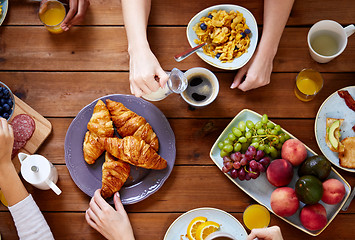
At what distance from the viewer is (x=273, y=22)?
150cm

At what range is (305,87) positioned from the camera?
1.57 metres

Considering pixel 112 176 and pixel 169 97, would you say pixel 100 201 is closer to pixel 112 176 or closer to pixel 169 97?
pixel 112 176

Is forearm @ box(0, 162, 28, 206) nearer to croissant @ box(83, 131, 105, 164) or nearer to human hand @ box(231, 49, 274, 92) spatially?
croissant @ box(83, 131, 105, 164)

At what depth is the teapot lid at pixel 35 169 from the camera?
1.42 metres

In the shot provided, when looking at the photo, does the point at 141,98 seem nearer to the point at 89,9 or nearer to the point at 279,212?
the point at 89,9

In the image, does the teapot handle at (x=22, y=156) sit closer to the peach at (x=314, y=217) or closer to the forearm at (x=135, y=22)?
the forearm at (x=135, y=22)

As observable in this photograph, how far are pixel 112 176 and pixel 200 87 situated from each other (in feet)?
1.65

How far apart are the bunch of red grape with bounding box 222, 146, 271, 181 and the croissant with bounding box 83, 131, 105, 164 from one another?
0.50 metres

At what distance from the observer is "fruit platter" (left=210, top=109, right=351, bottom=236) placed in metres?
1.39

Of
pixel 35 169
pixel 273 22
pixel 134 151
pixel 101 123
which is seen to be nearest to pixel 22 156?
pixel 35 169

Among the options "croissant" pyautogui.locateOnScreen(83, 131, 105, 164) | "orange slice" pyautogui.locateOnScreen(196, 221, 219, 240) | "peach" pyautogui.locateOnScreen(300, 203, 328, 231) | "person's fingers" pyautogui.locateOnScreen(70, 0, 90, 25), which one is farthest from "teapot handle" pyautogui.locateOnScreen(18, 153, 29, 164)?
"peach" pyautogui.locateOnScreen(300, 203, 328, 231)

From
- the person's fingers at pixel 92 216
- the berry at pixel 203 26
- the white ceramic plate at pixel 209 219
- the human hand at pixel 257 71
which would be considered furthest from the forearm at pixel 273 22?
the person's fingers at pixel 92 216

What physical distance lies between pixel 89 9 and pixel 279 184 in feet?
3.61

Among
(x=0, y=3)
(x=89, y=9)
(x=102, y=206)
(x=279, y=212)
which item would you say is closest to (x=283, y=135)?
(x=279, y=212)
